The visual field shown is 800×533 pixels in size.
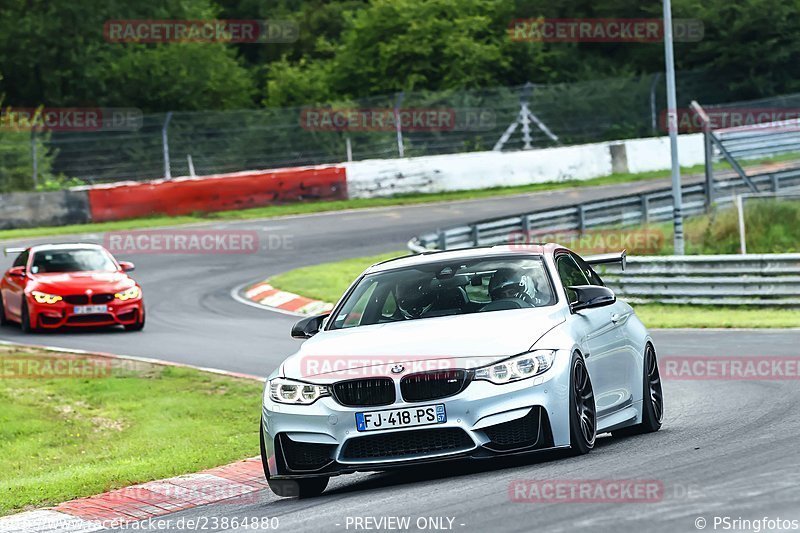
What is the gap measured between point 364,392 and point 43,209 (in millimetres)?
28289

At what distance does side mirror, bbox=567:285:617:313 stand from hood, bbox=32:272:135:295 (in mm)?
12925

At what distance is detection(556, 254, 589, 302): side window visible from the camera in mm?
10289

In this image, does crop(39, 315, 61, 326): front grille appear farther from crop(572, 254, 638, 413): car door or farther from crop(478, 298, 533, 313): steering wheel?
crop(478, 298, 533, 313): steering wheel

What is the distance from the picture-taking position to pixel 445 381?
28.6 feet

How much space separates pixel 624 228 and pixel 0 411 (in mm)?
18478

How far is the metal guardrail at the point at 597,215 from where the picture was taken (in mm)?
28672

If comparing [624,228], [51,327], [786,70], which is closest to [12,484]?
[51,327]

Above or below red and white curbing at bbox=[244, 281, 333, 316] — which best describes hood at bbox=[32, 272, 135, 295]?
above

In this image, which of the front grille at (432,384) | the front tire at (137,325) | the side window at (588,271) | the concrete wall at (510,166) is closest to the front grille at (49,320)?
the front tire at (137,325)

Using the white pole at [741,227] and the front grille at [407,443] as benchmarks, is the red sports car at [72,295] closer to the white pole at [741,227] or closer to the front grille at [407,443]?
the white pole at [741,227]

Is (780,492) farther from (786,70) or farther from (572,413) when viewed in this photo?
(786,70)

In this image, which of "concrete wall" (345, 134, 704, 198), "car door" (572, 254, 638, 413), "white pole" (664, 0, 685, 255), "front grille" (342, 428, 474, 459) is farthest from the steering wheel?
"concrete wall" (345, 134, 704, 198)

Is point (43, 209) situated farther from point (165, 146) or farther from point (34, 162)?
point (165, 146)

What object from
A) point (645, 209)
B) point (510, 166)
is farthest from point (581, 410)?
point (510, 166)
